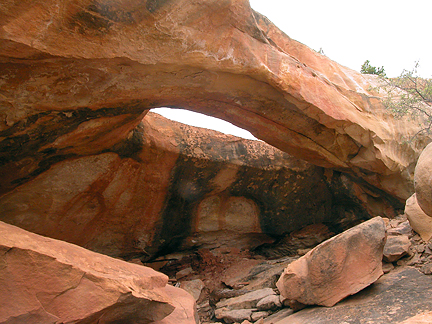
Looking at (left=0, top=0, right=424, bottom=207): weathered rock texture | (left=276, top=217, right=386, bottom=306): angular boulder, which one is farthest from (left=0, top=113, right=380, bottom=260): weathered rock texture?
(left=276, top=217, right=386, bottom=306): angular boulder

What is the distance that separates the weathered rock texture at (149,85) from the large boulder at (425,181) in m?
1.66

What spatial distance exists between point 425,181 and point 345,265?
1317mm

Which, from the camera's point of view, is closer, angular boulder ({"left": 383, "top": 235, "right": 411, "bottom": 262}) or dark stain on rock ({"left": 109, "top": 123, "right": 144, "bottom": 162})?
angular boulder ({"left": 383, "top": 235, "right": 411, "bottom": 262})

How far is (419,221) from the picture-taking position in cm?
421

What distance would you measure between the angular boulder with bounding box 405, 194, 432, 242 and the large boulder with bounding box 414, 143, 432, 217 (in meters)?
0.90

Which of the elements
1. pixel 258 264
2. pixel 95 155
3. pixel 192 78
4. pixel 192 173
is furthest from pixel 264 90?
pixel 258 264

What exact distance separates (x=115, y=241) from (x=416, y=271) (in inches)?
197

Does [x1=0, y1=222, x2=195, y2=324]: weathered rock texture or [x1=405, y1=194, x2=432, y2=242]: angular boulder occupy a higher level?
[x1=405, y1=194, x2=432, y2=242]: angular boulder

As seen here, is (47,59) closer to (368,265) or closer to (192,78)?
(192,78)

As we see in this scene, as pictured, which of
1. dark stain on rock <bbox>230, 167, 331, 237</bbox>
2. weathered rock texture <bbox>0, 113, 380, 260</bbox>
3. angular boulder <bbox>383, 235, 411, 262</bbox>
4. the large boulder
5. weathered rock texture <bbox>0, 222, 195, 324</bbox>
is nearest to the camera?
weathered rock texture <bbox>0, 222, 195, 324</bbox>

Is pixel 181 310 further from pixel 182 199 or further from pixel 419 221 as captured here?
pixel 419 221

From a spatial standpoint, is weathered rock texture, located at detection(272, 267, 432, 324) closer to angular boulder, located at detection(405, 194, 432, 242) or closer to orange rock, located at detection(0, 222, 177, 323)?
angular boulder, located at detection(405, 194, 432, 242)

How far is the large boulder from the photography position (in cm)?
307

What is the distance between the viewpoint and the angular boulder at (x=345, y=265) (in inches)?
140
